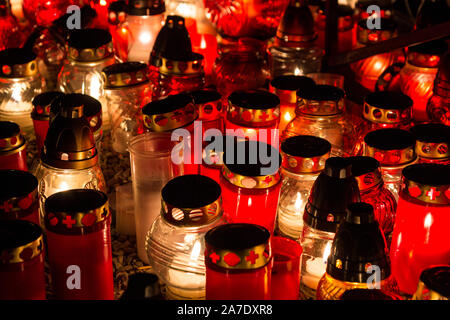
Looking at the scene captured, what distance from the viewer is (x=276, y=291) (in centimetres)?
112

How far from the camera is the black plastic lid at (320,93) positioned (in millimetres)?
1438

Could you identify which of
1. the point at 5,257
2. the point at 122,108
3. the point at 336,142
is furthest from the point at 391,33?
the point at 5,257

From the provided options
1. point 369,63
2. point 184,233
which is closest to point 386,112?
point 184,233

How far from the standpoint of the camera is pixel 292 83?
158 centimetres

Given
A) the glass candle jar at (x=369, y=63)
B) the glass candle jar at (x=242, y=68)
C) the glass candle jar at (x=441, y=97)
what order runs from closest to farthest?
the glass candle jar at (x=441, y=97)
the glass candle jar at (x=242, y=68)
the glass candle jar at (x=369, y=63)

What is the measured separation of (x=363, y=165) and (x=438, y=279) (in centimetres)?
33

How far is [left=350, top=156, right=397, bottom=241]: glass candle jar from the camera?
3.98 ft

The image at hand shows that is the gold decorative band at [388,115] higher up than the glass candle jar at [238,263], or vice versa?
the gold decorative band at [388,115]

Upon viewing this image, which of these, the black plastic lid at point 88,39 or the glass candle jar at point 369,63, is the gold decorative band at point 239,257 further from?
the glass candle jar at point 369,63

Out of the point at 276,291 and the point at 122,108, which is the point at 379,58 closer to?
the point at 122,108

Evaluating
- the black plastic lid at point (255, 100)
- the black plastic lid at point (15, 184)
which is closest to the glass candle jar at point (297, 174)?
the black plastic lid at point (255, 100)

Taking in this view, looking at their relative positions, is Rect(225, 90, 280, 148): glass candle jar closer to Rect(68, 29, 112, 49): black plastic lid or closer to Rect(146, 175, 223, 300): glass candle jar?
Rect(146, 175, 223, 300): glass candle jar

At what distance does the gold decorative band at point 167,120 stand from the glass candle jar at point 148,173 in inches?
0.5

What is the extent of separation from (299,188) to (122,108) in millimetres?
534
